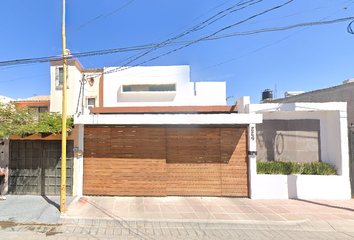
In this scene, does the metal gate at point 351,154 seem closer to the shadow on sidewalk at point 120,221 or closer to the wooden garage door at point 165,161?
the wooden garage door at point 165,161

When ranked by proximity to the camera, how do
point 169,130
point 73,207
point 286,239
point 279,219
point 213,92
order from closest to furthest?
point 286,239
point 279,219
point 73,207
point 169,130
point 213,92

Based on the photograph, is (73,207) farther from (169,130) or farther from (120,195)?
(169,130)

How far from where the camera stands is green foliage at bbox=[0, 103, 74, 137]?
16.8 ft

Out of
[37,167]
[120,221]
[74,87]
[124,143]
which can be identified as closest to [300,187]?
[120,221]

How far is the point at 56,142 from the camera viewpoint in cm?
627

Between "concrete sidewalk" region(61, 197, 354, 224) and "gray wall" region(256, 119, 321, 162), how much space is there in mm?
1768

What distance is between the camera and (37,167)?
6.25m

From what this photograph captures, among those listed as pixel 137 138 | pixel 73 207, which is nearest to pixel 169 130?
pixel 137 138

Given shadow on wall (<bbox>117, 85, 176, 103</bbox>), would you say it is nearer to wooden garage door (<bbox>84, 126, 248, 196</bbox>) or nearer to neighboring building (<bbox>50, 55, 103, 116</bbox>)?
neighboring building (<bbox>50, 55, 103, 116</bbox>)

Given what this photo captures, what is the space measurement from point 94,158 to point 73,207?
1.74m

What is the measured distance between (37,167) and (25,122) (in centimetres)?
187

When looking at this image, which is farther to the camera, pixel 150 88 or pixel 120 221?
pixel 150 88

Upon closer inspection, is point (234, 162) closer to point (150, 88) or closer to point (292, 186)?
point (292, 186)

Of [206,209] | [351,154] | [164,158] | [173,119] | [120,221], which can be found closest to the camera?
[120,221]
